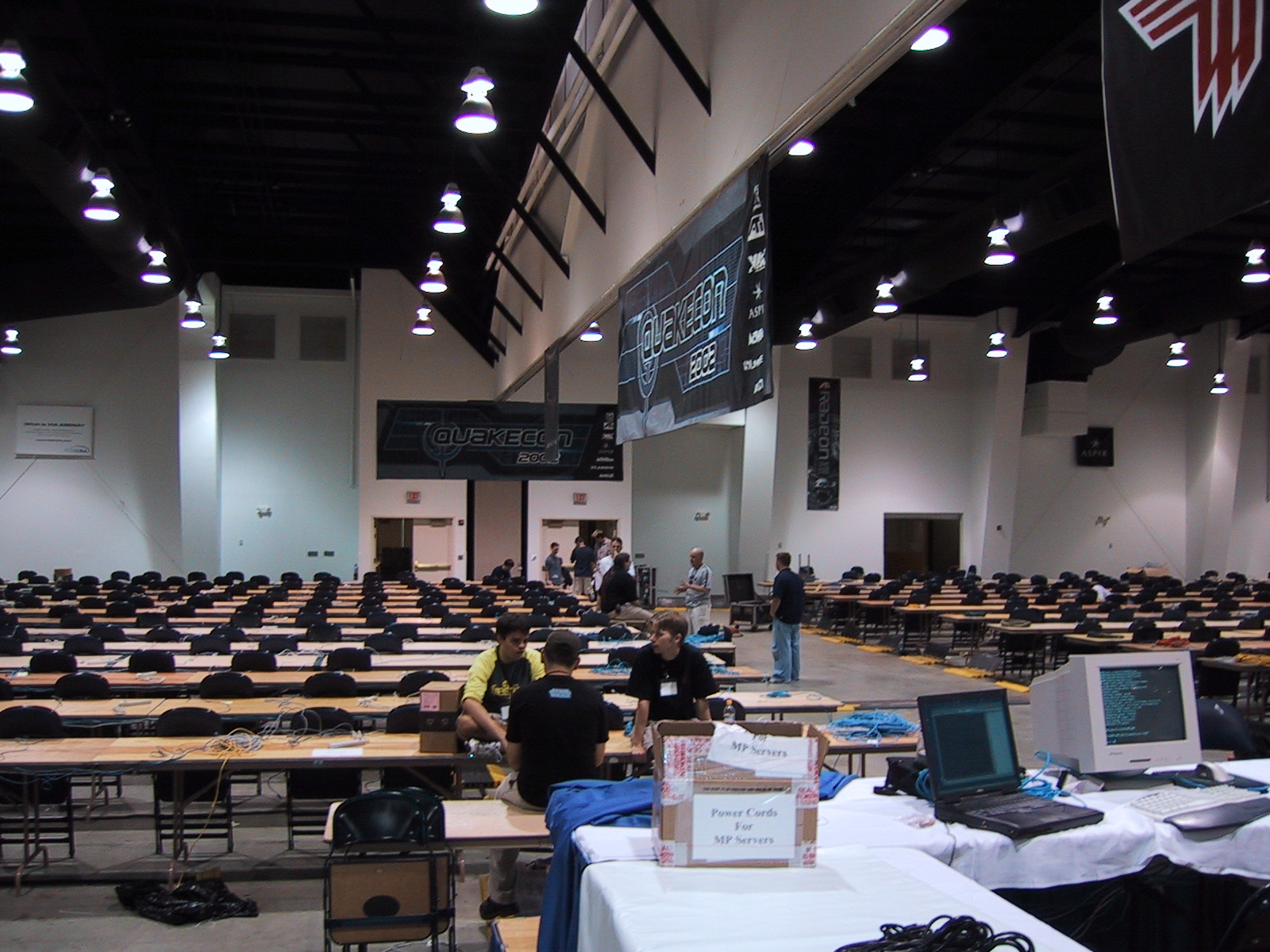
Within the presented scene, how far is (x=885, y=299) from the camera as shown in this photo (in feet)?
53.9

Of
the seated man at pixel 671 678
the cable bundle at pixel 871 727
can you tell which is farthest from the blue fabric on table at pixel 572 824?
the cable bundle at pixel 871 727

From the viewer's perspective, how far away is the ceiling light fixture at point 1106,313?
65.9 ft

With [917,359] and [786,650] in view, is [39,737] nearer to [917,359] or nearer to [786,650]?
[786,650]

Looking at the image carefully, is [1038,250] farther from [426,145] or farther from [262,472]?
[262,472]

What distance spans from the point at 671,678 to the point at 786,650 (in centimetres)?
785

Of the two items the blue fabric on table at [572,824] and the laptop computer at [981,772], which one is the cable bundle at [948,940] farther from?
the laptop computer at [981,772]

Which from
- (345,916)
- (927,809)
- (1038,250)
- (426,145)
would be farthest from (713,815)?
(1038,250)

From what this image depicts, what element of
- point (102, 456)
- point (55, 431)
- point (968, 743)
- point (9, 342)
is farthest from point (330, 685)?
point (55, 431)

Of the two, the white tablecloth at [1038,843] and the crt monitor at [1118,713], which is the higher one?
the crt monitor at [1118,713]

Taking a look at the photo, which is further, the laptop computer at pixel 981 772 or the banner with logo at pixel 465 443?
the banner with logo at pixel 465 443

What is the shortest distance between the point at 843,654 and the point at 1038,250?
8893 millimetres

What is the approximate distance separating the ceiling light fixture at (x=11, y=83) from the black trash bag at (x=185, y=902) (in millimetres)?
5747

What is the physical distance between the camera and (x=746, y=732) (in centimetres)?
A: 319

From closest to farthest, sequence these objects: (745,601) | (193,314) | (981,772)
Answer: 1. (981,772)
2. (193,314)
3. (745,601)
